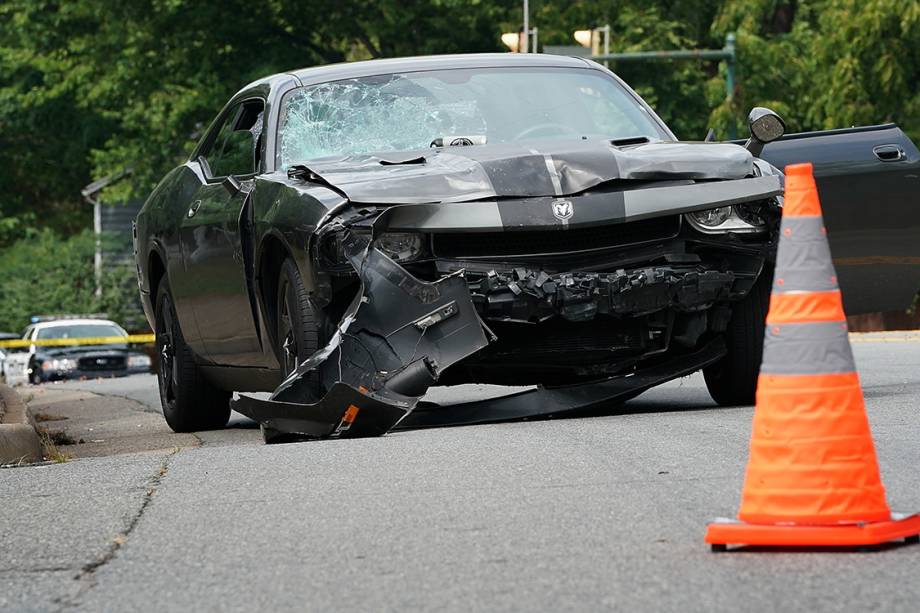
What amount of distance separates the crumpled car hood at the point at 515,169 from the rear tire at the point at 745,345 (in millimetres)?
605

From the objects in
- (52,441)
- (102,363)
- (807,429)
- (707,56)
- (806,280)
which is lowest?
(102,363)

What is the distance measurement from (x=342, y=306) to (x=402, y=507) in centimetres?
220

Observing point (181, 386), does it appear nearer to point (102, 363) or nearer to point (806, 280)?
point (806, 280)

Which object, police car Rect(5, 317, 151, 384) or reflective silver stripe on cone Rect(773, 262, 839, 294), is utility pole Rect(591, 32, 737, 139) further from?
reflective silver stripe on cone Rect(773, 262, 839, 294)

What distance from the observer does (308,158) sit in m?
9.22

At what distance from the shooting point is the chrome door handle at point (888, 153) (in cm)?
970

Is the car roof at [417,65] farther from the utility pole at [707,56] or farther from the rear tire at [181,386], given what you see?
the utility pole at [707,56]

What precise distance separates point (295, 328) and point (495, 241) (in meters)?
0.95

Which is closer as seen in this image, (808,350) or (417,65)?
(808,350)

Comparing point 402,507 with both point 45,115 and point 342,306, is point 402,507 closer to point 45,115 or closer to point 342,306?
point 342,306

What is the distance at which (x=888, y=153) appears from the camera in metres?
9.73

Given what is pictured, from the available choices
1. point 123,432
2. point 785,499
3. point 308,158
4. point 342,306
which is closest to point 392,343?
point 342,306

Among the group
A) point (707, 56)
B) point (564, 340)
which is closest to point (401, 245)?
point (564, 340)

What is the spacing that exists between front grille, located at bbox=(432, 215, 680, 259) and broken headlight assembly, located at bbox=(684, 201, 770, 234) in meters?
0.10
